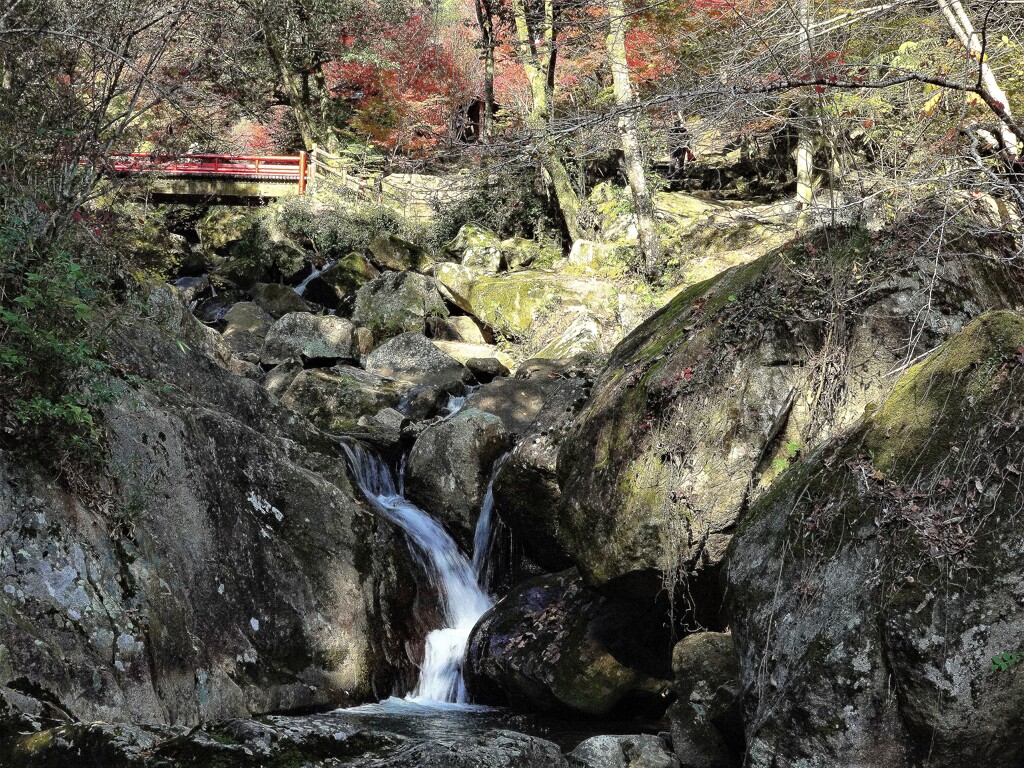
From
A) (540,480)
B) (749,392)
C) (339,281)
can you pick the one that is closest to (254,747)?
(749,392)

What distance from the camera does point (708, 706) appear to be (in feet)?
17.9

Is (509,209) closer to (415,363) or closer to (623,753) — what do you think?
(415,363)

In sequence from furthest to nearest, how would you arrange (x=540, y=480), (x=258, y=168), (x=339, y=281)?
(x=258, y=168) < (x=339, y=281) < (x=540, y=480)

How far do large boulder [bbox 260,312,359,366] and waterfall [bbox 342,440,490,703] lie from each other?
17.2ft

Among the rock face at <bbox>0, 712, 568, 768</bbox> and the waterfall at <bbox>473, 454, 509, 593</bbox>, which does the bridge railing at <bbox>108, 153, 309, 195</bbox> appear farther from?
the rock face at <bbox>0, 712, 568, 768</bbox>

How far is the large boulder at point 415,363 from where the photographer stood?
13.9m

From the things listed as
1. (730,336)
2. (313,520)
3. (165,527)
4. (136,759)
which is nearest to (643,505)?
(730,336)

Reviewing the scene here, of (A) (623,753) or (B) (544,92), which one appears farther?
(B) (544,92)

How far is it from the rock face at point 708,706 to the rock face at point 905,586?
0.57m

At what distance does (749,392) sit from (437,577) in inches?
167

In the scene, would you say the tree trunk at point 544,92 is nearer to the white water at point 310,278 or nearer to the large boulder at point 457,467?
the white water at point 310,278

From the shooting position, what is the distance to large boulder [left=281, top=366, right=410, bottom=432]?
460 inches

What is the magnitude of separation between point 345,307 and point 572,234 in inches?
199

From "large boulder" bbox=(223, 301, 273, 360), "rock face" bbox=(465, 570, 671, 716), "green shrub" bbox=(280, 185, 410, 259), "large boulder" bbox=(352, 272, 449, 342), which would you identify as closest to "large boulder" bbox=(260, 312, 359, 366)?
"large boulder" bbox=(223, 301, 273, 360)
